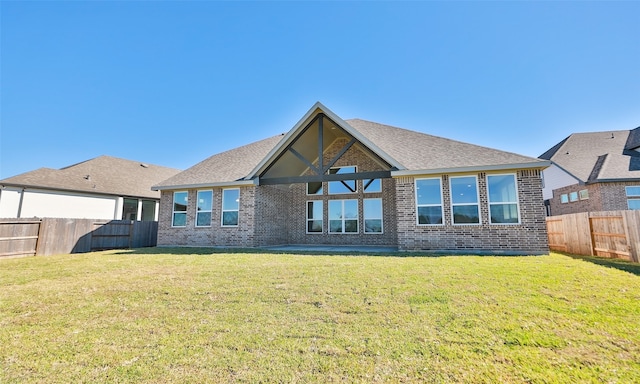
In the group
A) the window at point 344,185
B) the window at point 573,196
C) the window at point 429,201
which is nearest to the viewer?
the window at point 429,201

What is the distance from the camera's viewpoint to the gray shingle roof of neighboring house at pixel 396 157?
10.9 m

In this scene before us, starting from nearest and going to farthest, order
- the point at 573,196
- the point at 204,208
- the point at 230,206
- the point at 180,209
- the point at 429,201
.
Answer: the point at 429,201 < the point at 230,206 < the point at 204,208 < the point at 180,209 < the point at 573,196

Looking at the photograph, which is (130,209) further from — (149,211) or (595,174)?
(595,174)

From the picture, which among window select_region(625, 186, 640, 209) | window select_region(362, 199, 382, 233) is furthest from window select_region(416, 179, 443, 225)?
window select_region(625, 186, 640, 209)

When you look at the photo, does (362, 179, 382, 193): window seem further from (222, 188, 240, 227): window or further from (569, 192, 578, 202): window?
(569, 192, 578, 202): window

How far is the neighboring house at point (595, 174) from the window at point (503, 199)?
813cm

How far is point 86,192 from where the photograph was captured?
61.6ft

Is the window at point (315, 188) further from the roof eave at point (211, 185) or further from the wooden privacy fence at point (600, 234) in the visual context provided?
the wooden privacy fence at point (600, 234)

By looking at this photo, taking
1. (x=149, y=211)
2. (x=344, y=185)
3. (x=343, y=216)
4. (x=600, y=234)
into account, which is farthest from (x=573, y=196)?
(x=149, y=211)

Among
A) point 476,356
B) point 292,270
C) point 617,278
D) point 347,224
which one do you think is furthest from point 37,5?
point 617,278

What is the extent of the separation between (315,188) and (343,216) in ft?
7.65

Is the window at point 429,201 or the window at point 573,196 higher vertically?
the window at point 573,196

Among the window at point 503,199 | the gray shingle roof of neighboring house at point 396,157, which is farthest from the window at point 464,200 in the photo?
the gray shingle roof of neighboring house at point 396,157

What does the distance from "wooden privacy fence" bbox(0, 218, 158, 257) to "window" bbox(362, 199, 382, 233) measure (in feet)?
39.7
